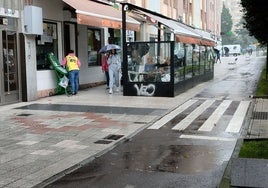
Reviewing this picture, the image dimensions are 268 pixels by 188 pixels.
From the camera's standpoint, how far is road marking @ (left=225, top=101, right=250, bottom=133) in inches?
370

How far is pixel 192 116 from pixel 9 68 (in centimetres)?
576

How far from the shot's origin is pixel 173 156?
7164 mm

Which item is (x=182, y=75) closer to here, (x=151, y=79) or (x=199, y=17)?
(x=151, y=79)

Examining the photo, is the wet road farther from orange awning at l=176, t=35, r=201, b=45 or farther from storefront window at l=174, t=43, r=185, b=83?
orange awning at l=176, t=35, r=201, b=45

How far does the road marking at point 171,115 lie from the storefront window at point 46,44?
520cm

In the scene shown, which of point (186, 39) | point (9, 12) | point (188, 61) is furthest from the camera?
point (188, 61)

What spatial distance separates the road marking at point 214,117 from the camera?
9.62 m

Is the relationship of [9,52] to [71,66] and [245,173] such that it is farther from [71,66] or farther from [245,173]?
[245,173]

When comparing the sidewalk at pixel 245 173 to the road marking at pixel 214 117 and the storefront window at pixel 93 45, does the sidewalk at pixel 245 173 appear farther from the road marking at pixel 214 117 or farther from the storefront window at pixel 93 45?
the storefront window at pixel 93 45

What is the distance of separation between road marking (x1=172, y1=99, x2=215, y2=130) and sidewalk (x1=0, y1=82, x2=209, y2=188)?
706 mm

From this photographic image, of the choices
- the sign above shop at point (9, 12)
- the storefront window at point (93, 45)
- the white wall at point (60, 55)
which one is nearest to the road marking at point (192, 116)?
the white wall at point (60, 55)

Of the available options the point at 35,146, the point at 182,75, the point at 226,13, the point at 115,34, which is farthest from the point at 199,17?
the point at 226,13

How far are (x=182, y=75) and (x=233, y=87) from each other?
3136mm

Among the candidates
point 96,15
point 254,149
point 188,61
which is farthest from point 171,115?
point 188,61
